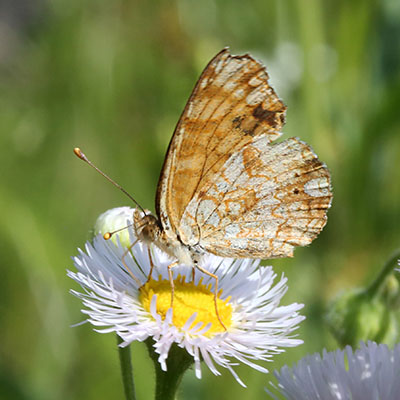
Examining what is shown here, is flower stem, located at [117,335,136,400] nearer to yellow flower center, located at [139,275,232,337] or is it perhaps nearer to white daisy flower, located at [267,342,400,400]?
yellow flower center, located at [139,275,232,337]

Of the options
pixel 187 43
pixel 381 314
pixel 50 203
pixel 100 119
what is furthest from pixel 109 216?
pixel 187 43

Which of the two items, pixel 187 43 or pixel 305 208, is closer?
pixel 305 208

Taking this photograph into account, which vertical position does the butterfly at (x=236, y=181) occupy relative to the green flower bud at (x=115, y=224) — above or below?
above

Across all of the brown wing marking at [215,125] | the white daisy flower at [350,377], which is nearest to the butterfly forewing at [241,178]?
the brown wing marking at [215,125]

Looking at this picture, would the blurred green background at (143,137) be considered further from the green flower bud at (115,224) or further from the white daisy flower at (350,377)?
the white daisy flower at (350,377)

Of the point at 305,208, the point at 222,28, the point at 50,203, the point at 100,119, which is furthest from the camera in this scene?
the point at 222,28

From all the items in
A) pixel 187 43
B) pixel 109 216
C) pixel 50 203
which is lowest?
pixel 50 203

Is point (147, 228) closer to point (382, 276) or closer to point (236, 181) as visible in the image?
point (236, 181)

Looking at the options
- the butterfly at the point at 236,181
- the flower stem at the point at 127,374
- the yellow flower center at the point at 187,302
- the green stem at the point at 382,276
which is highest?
the butterfly at the point at 236,181

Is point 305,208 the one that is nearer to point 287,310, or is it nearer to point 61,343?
point 287,310
